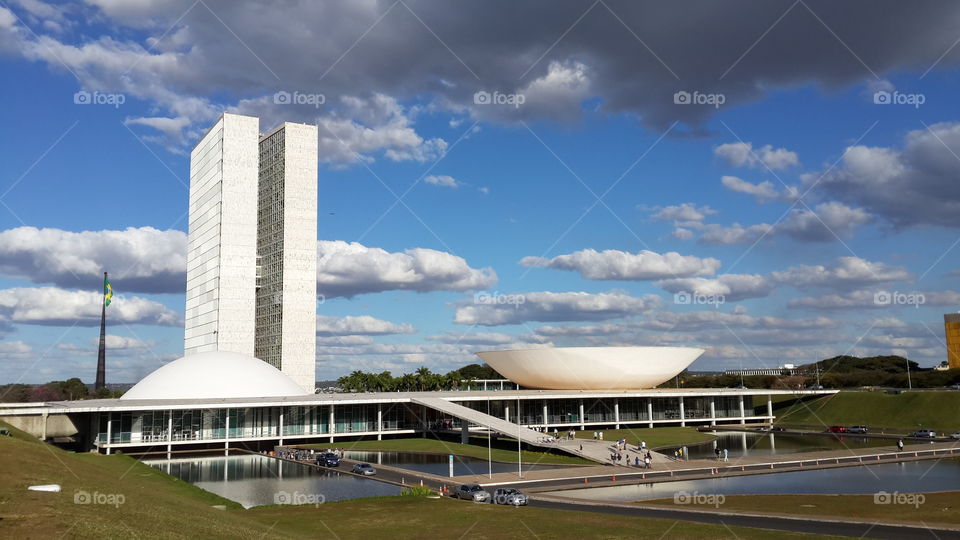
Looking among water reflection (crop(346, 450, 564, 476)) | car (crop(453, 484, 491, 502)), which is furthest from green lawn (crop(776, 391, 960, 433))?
car (crop(453, 484, 491, 502))

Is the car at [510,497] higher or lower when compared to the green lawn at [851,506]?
higher

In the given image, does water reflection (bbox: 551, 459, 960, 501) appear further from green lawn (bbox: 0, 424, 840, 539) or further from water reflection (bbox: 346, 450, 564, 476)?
water reflection (bbox: 346, 450, 564, 476)

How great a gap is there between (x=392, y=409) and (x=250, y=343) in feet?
164

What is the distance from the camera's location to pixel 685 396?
334 feet

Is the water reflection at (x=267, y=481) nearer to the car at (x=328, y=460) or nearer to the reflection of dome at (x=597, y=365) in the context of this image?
the car at (x=328, y=460)

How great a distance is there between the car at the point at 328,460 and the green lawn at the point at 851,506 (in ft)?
92.4

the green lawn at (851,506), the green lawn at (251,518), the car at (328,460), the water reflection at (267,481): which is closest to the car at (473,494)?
the green lawn at (251,518)

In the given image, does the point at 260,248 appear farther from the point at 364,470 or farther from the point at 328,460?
the point at 364,470

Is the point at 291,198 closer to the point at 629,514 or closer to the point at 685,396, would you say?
the point at 685,396

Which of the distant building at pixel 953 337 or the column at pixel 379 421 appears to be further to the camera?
the distant building at pixel 953 337

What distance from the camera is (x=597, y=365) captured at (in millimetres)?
96500

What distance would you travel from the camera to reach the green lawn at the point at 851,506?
3272 centimetres

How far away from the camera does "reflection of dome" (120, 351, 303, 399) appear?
78500mm

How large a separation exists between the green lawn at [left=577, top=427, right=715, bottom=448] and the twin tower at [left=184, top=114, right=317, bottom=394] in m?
54.7
